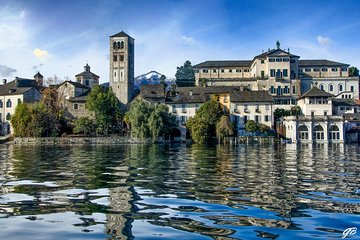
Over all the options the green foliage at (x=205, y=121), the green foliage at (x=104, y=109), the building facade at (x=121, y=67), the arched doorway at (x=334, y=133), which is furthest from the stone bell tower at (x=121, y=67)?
the arched doorway at (x=334, y=133)

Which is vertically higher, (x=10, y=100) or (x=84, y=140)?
(x=10, y=100)

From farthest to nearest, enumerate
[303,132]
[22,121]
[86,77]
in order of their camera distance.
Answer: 1. [86,77]
2. [22,121]
3. [303,132]

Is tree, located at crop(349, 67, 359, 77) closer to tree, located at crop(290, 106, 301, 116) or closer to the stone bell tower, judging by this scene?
tree, located at crop(290, 106, 301, 116)

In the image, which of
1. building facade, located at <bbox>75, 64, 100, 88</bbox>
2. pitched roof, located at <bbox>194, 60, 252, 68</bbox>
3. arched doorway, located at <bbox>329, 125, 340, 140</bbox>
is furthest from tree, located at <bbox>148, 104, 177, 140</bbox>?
building facade, located at <bbox>75, 64, 100, 88</bbox>

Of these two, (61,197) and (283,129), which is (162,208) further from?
(283,129)

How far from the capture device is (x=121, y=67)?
97.8 m

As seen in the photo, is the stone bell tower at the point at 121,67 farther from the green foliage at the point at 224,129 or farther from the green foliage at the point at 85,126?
the green foliage at the point at 224,129

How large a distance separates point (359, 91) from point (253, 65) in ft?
92.8

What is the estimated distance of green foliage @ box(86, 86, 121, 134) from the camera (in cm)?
8331

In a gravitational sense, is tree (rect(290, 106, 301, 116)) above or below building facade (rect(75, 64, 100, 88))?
below

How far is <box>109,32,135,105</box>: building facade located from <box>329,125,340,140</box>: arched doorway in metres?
44.3

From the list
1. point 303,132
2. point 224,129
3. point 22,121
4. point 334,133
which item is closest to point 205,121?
point 224,129

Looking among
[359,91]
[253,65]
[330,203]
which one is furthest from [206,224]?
[359,91]

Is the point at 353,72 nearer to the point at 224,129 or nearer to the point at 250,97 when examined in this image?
the point at 250,97
